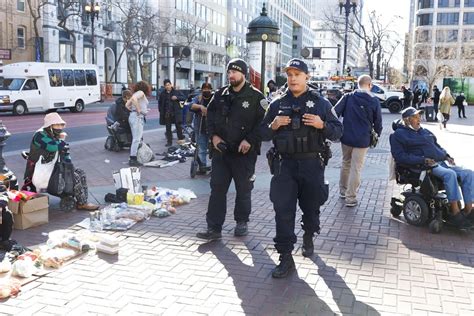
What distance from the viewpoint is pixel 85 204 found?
7000 mm

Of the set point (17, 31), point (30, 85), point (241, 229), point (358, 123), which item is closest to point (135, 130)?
point (358, 123)

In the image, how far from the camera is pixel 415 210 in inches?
253

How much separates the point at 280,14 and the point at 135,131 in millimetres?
112762

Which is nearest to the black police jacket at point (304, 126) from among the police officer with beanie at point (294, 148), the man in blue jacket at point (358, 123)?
the police officer with beanie at point (294, 148)

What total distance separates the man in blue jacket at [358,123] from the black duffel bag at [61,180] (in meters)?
3.85

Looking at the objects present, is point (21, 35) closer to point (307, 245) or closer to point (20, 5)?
point (20, 5)

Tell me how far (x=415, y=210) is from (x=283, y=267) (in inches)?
98.8

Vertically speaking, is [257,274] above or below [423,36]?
below

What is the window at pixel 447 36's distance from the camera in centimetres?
9463

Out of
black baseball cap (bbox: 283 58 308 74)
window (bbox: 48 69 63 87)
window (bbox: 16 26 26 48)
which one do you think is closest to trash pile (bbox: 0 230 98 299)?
black baseball cap (bbox: 283 58 308 74)

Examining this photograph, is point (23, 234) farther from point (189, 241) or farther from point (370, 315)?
point (370, 315)

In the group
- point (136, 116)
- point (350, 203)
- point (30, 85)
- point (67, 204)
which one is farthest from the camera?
point (30, 85)

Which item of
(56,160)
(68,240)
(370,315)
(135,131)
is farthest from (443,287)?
(135,131)

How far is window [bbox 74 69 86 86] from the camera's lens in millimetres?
29172
